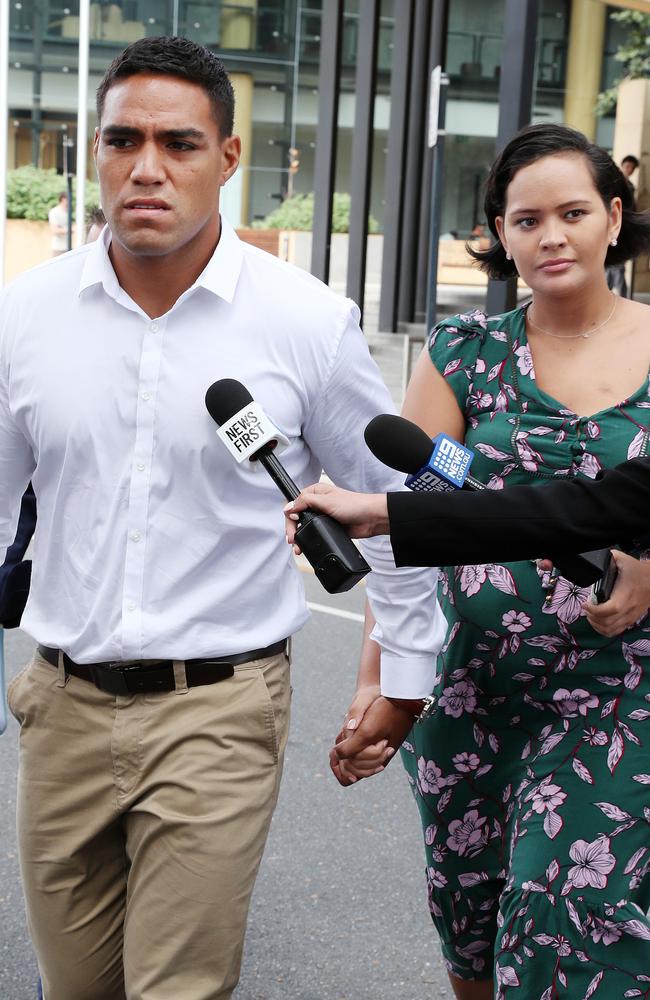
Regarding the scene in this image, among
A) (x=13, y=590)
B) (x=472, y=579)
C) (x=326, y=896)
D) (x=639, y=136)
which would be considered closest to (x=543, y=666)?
(x=472, y=579)

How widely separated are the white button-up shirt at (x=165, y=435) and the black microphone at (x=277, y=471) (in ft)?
0.58

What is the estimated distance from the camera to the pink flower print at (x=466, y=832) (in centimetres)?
322

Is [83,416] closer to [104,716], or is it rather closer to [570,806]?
[104,716]

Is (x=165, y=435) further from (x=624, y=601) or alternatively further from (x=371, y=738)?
(x=624, y=601)

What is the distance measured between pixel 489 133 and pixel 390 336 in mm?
11101

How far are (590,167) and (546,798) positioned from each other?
→ 4.46 feet

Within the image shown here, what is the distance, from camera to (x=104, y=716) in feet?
8.82

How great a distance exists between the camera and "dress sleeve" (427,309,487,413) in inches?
125

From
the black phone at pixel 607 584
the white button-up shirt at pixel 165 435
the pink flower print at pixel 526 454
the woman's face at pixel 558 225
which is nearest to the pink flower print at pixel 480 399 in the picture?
the pink flower print at pixel 526 454

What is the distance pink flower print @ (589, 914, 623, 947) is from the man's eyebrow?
1639 millimetres

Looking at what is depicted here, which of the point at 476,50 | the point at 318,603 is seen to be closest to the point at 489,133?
the point at 476,50

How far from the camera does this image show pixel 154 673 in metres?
2.66

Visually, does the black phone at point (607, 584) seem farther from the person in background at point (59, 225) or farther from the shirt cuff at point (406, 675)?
the person in background at point (59, 225)

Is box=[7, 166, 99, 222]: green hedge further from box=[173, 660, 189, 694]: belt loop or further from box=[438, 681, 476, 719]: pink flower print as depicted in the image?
box=[173, 660, 189, 694]: belt loop
